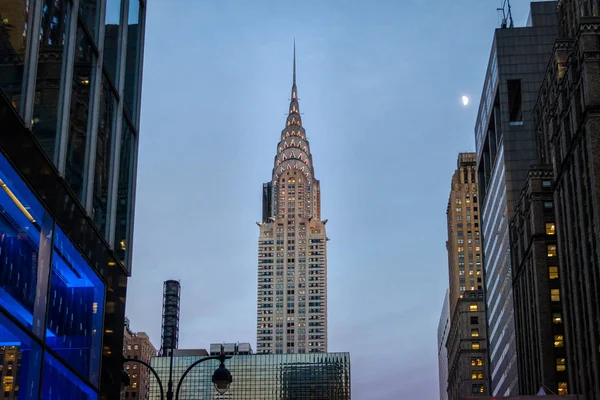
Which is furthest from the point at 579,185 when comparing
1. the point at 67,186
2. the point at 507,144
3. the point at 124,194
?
the point at 67,186

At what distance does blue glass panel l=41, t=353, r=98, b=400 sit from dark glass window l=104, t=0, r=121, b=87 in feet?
34.9

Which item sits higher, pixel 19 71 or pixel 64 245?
pixel 19 71

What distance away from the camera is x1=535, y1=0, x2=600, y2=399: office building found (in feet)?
273

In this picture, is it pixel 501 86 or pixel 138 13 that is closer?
pixel 138 13

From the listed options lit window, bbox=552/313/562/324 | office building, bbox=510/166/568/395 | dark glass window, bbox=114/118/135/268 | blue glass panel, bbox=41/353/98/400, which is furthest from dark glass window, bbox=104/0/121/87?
lit window, bbox=552/313/562/324

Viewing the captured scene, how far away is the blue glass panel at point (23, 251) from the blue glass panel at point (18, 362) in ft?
1.36

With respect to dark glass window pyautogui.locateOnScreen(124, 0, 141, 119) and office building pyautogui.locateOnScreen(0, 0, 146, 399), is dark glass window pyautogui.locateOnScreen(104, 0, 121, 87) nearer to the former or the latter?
office building pyautogui.locateOnScreen(0, 0, 146, 399)

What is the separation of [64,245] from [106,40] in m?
8.48

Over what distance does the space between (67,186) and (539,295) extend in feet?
303

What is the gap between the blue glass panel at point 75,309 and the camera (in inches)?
1064

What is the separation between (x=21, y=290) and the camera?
23969 mm

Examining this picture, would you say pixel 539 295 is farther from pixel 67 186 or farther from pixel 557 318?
pixel 67 186

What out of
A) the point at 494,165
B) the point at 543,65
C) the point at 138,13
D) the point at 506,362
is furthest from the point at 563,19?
the point at 138,13

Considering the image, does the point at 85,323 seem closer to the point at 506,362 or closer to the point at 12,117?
the point at 12,117
